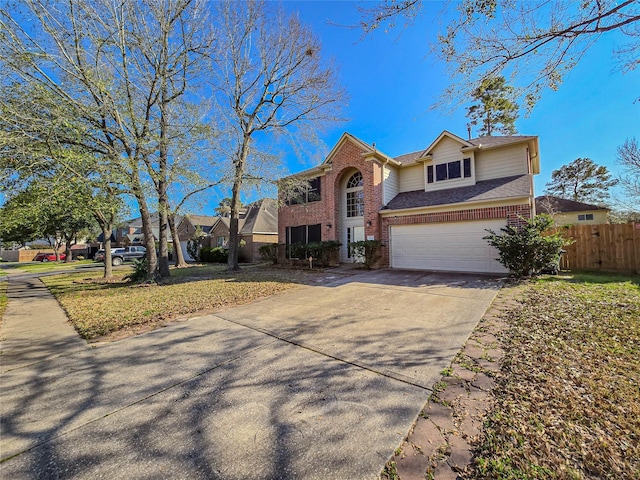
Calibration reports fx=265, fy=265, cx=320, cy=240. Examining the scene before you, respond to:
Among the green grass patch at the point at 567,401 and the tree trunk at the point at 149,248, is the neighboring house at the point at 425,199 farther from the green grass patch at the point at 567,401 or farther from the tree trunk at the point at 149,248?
the tree trunk at the point at 149,248

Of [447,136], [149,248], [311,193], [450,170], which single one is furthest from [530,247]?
[149,248]

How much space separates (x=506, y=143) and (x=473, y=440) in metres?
12.9

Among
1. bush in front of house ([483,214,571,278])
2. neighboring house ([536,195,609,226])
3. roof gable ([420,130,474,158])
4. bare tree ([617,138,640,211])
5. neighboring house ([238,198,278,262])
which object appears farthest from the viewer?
neighboring house ([238,198,278,262])

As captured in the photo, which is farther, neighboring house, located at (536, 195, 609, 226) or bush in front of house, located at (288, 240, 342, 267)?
neighboring house, located at (536, 195, 609, 226)

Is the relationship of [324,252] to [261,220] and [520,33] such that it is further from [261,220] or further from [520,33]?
[520,33]

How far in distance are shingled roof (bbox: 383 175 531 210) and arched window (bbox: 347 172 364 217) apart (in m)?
1.72

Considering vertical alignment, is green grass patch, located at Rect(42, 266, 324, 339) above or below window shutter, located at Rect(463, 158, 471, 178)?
below

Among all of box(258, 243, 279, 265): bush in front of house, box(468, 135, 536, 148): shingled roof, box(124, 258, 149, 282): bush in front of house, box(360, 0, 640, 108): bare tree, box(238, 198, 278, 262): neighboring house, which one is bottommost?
box(124, 258, 149, 282): bush in front of house

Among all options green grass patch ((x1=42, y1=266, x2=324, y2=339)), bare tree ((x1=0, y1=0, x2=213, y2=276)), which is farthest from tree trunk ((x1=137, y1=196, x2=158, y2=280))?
green grass patch ((x1=42, y1=266, x2=324, y2=339))

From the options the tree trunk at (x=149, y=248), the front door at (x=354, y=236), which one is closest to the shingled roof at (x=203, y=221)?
the tree trunk at (x=149, y=248)

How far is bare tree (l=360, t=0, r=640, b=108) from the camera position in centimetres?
386

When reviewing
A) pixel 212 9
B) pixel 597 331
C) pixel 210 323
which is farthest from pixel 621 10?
pixel 212 9

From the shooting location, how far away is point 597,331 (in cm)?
406

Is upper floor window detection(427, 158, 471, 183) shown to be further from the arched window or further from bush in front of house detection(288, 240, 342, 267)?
bush in front of house detection(288, 240, 342, 267)
